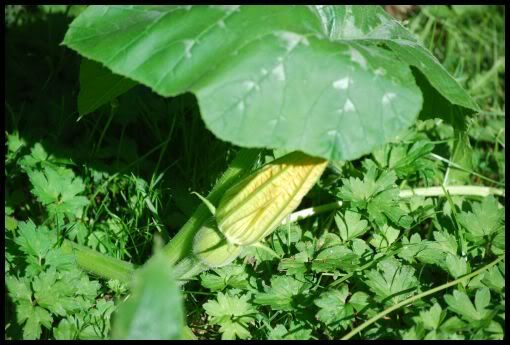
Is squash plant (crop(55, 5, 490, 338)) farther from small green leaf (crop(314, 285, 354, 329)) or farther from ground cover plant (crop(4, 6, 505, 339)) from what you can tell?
small green leaf (crop(314, 285, 354, 329))

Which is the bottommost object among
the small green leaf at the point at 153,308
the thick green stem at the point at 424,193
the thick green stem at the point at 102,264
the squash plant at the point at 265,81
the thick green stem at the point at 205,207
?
the thick green stem at the point at 424,193

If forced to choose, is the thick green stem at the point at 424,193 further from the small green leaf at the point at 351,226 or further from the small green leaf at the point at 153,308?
the small green leaf at the point at 153,308

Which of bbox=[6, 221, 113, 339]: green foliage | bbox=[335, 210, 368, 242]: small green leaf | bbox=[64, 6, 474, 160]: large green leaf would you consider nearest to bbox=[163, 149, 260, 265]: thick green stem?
bbox=[6, 221, 113, 339]: green foliage

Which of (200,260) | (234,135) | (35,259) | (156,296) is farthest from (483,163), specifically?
(156,296)

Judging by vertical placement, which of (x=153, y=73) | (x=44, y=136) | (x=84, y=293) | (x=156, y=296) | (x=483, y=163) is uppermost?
(x=153, y=73)

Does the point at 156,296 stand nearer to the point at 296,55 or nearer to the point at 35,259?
the point at 296,55

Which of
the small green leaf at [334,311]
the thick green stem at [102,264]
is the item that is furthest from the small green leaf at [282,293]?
the thick green stem at [102,264]

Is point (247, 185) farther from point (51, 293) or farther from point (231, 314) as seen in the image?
point (51, 293)
